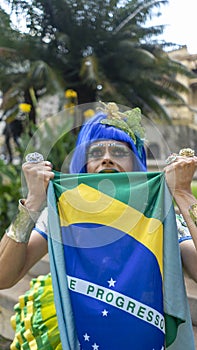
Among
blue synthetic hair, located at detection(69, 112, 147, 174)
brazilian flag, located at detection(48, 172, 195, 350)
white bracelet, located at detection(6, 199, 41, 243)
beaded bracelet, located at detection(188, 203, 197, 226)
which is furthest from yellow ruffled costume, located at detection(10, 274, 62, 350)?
beaded bracelet, located at detection(188, 203, 197, 226)

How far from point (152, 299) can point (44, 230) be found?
0.46m

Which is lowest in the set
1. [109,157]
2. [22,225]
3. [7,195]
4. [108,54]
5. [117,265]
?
[117,265]

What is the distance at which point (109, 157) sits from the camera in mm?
1441

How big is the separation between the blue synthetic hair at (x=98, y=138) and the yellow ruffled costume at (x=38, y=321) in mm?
559

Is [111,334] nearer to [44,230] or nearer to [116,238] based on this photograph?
[116,238]

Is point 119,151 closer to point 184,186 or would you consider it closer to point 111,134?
point 111,134

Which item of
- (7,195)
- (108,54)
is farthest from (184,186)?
(108,54)

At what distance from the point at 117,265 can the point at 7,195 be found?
8.92 ft

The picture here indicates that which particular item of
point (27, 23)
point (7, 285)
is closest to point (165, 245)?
point (7, 285)

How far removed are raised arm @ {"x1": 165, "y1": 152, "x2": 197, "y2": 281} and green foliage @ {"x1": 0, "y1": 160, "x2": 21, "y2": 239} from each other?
8.45ft

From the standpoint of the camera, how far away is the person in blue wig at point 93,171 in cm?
125

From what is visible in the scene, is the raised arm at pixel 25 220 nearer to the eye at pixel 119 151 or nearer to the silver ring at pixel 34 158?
the silver ring at pixel 34 158

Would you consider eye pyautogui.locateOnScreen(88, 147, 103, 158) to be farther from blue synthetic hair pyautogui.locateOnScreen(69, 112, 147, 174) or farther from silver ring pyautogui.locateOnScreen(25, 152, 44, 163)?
silver ring pyautogui.locateOnScreen(25, 152, 44, 163)

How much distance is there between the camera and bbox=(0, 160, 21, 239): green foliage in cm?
374
